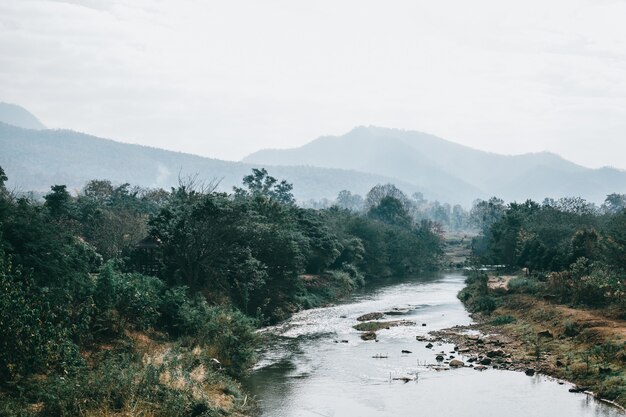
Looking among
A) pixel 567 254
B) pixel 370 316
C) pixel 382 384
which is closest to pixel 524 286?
pixel 567 254

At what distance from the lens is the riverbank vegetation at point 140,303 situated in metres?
27.2

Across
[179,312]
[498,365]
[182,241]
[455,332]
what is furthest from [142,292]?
[455,332]

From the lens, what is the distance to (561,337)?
4712 cm

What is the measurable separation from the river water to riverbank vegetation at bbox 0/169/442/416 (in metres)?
3.03

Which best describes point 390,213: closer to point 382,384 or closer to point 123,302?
point 382,384

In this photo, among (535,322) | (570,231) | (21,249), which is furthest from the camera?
(570,231)

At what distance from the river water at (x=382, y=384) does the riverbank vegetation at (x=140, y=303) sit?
3030 millimetres

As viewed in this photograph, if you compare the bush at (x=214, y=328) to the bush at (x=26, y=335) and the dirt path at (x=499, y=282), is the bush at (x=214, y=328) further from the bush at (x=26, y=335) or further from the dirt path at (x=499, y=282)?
the dirt path at (x=499, y=282)

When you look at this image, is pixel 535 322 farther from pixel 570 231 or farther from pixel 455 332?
pixel 570 231

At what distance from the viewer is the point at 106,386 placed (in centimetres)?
2638

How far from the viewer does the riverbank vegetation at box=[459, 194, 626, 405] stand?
38.7 m

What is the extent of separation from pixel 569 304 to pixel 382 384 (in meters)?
26.0

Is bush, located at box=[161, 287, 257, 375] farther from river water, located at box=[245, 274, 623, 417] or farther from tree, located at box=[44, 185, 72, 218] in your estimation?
tree, located at box=[44, 185, 72, 218]

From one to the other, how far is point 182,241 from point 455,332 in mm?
27039
